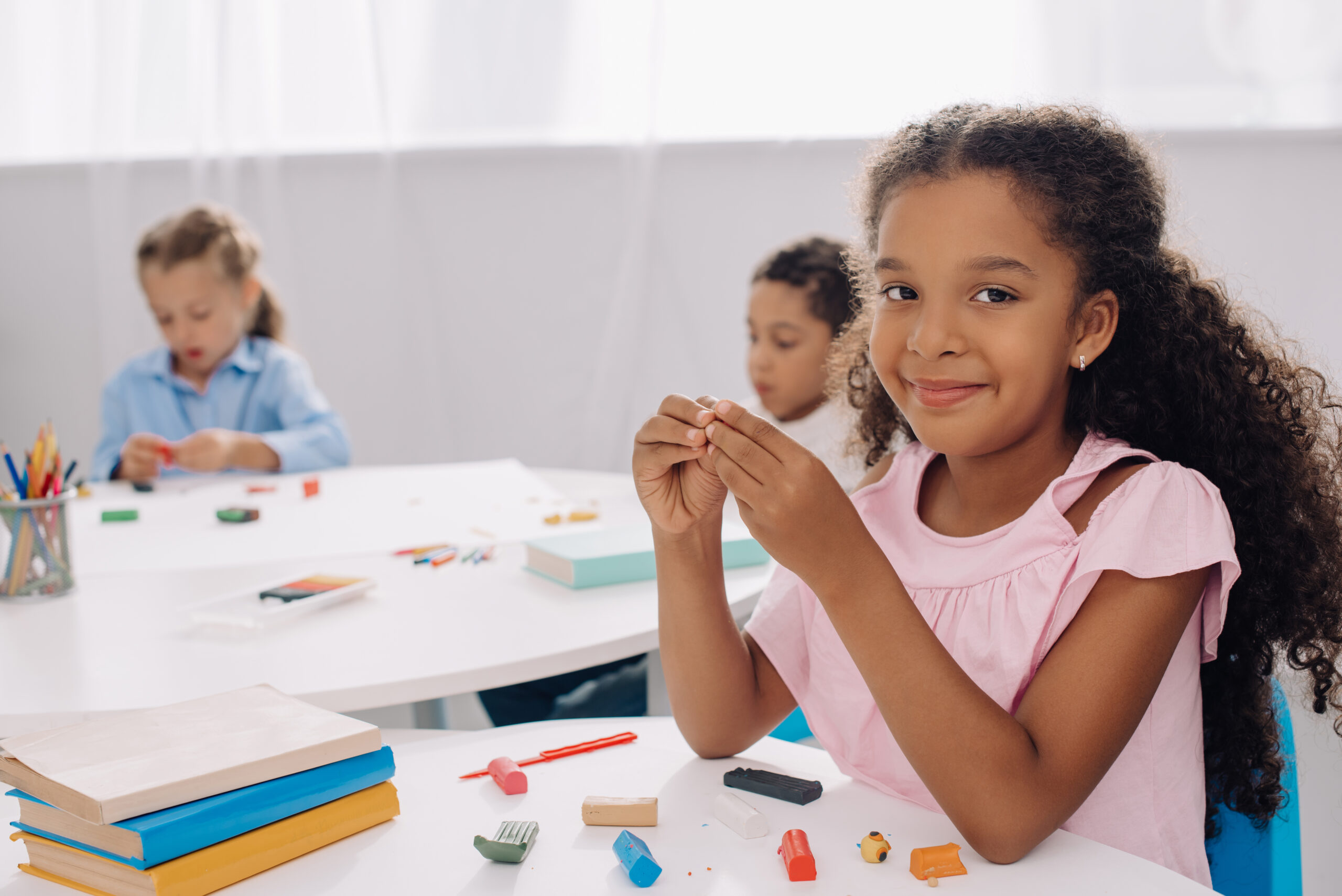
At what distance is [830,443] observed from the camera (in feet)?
5.48

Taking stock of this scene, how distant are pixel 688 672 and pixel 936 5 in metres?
2.40

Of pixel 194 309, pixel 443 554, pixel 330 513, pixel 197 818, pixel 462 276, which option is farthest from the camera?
pixel 462 276

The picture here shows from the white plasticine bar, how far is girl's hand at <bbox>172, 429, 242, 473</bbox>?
1.39 meters

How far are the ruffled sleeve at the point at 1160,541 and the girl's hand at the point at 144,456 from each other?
1471mm

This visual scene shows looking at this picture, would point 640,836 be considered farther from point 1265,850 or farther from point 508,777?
point 1265,850

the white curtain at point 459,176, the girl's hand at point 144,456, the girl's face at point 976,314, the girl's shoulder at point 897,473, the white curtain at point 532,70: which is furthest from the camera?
the white curtain at point 459,176

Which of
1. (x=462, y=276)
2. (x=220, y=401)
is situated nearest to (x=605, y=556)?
(x=220, y=401)

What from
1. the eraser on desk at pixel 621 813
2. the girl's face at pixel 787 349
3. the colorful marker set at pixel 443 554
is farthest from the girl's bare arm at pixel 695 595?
the girl's face at pixel 787 349

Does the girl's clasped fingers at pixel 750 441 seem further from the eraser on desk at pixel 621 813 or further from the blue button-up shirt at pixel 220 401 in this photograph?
the blue button-up shirt at pixel 220 401

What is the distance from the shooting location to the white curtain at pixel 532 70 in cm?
264

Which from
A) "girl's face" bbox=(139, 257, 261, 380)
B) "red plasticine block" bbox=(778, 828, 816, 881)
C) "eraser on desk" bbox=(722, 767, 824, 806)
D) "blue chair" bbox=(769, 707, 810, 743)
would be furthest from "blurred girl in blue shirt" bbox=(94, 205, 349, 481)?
"red plasticine block" bbox=(778, 828, 816, 881)

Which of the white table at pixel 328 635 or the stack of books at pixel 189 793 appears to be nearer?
the stack of books at pixel 189 793

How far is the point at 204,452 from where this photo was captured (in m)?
1.75

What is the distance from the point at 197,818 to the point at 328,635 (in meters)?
0.44
